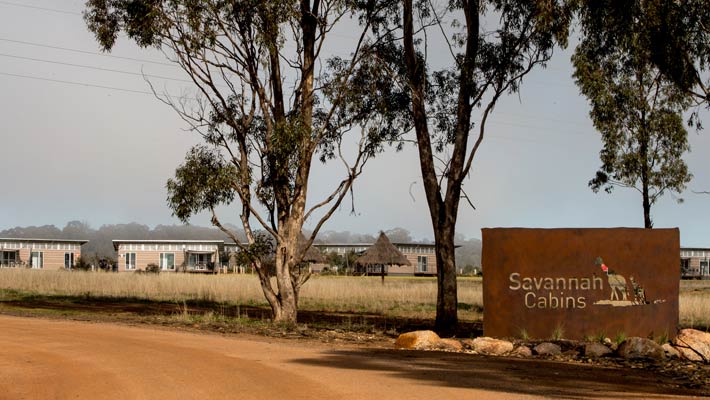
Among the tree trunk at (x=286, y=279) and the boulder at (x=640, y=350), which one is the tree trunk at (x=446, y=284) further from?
the boulder at (x=640, y=350)

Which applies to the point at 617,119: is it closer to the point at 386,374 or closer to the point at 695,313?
the point at 695,313

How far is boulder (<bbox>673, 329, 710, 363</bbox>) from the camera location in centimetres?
1313

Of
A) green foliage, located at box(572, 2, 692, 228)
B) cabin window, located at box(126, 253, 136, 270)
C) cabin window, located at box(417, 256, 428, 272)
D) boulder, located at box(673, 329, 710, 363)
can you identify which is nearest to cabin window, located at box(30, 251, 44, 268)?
cabin window, located at box(126, 253, 136, 270)

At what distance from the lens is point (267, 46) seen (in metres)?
20.6

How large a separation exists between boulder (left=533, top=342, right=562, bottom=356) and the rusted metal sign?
1266 mm

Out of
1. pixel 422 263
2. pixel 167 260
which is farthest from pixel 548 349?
pixel 422 263

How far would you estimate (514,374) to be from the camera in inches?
411

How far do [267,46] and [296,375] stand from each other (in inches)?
488

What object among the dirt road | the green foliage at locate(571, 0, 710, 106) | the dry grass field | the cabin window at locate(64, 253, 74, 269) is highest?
the green foliage at locate(571, 0, 710, 106)

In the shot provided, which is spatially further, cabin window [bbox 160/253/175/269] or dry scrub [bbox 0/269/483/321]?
cabin window [bbox 160/253/175/269]

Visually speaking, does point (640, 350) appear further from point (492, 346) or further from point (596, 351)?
point (492, 346)

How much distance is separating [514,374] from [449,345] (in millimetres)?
3642

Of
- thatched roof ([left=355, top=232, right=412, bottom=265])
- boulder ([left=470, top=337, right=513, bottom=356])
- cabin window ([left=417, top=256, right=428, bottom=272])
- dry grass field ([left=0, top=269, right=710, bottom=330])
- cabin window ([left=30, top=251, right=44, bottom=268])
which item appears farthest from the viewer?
cabin window ([left=417, top=256, right=428, bottom=272])

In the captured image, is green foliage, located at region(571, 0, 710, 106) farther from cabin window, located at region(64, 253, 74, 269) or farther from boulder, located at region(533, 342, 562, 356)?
cabin window, located at region(64, 253, 74, 269)
